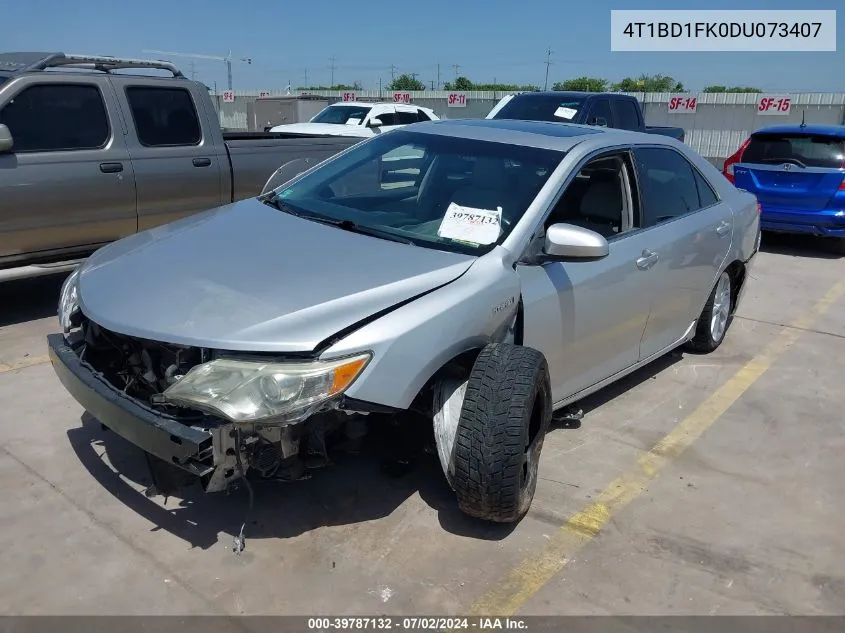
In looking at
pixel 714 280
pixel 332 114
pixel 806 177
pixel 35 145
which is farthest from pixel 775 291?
pixel 332 114

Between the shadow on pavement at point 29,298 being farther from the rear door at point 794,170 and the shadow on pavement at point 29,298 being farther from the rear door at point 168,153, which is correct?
the rear door at point 794,170

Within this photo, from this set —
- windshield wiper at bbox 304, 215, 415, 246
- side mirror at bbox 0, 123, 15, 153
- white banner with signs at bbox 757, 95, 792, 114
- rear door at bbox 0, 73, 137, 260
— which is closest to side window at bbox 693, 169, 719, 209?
windshield wiper at bbox 304, 215, 415, 246

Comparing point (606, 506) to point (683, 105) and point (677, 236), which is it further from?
point (683, 105)

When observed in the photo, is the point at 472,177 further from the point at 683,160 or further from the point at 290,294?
the point at 683,160

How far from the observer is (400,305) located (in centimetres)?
291

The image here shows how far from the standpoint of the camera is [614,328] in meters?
4.05

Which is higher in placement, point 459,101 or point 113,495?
point 459,101

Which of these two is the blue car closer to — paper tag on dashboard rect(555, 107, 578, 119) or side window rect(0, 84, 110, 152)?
paper tag on dashboard rect(555, 107, 578, 119)

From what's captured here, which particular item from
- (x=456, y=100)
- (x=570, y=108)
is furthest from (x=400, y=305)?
(x=456, y=100)

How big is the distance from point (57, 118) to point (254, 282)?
3.84 metres

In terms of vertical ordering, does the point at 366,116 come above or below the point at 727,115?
below

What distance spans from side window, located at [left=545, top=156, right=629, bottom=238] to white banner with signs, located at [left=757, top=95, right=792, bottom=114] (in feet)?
63.4

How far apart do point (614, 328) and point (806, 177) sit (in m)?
6.67

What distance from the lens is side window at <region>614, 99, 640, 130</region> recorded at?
11.1 meters
